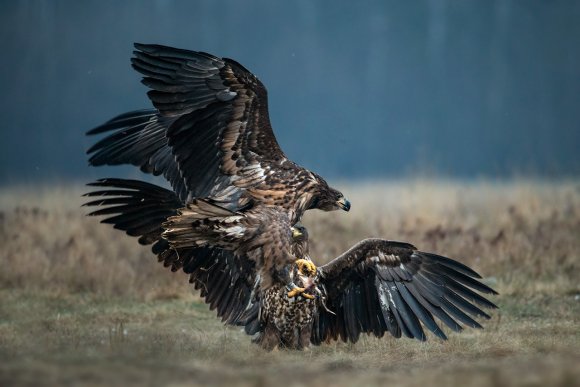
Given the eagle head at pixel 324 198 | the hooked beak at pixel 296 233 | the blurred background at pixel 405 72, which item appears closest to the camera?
the hooked beak at pixel 296 233

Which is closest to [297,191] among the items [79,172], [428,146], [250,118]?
[250,118]

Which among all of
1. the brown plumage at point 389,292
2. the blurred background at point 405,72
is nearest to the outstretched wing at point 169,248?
the brown plumage at point 389,292

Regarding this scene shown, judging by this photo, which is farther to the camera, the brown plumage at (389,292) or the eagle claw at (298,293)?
the brown plumage at (389,292)

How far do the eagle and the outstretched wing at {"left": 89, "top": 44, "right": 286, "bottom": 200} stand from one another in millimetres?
360

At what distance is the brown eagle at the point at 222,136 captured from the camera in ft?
27.8

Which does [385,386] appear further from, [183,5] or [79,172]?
[183,5]

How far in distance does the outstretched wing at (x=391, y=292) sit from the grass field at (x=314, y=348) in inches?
8.7

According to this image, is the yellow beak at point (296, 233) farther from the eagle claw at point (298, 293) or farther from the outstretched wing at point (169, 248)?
the outstretched wing at point (169, 248)

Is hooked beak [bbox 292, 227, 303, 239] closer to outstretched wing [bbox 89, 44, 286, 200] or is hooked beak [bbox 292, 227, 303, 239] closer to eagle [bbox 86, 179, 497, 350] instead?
eagle [bbox 86, 179, 497, 350]

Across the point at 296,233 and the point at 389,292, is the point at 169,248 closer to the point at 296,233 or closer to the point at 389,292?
the point at 296,233

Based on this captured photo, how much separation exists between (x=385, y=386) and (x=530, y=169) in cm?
1670

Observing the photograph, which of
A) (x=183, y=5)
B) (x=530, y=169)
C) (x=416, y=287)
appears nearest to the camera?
(x=416, y=287)

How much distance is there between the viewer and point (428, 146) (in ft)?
106

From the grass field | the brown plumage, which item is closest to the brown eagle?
the brown plumage
